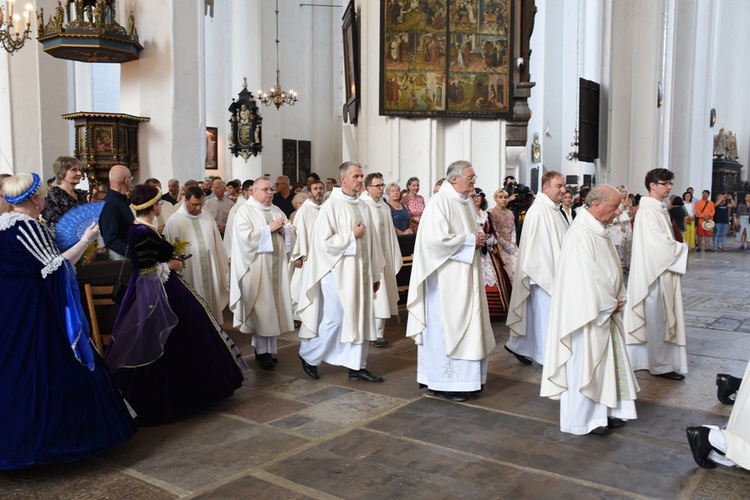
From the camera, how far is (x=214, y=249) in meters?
6.63

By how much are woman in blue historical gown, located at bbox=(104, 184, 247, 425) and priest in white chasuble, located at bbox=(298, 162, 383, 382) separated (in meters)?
1.10

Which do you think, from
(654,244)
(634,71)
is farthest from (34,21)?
(634,71)

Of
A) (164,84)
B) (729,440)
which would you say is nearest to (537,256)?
(729,440)

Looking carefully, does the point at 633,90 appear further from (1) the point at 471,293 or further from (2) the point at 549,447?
(2) the point at 549,447

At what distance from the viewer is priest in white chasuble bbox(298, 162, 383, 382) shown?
6.19 meters

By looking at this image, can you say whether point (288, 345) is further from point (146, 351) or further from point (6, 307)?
point (6, 307)

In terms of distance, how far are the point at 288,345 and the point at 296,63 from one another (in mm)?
17210

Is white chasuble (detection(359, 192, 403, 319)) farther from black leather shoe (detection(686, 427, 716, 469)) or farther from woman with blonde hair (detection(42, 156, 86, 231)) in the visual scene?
black leather shoe (detection(686, 427, 716, 469))

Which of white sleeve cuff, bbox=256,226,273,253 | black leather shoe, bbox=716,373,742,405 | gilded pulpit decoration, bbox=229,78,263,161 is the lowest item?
black leather shoe, bbox=716,373,742,405

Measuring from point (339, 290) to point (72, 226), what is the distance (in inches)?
87.6

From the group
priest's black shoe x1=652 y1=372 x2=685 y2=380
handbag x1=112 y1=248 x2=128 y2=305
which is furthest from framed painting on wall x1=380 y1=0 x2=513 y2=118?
handbag x1=112 y1=248 x2=128 y2=305

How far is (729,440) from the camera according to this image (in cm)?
401

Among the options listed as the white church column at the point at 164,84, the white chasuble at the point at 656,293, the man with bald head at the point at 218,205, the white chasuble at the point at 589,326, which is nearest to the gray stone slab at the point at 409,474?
the white chasuble at the point at 589,326

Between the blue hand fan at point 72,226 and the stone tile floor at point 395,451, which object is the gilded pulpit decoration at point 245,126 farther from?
the blue hand fan at point 72,226
